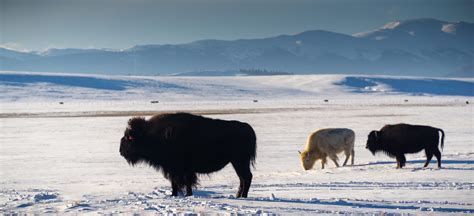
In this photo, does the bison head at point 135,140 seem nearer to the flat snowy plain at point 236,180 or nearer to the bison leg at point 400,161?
the flat snowy plain at point 236,180

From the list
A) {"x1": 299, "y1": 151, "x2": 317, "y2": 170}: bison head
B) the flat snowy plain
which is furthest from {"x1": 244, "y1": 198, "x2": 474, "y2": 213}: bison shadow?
{"x1": 299, "y1": 151, "x2": 317, "y2": 170}: bison head

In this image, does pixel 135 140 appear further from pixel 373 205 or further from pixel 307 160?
pixel 307 160

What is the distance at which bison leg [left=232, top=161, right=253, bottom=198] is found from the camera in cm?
1123

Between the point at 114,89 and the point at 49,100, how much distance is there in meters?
25.8

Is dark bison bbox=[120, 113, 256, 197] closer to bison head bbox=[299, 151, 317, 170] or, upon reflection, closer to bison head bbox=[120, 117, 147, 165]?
→ bison head bbox=[120, 117, 147, 165]

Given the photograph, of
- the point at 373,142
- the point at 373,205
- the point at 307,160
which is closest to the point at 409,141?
the point at 373,142

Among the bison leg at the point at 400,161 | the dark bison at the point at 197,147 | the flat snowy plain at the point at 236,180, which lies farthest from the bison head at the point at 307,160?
the dark bison at the point at 197,147

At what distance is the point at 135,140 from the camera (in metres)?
11.9

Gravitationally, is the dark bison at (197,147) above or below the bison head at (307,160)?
above

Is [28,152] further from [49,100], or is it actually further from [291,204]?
[49,100]

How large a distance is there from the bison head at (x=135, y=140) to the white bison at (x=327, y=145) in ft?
22.1

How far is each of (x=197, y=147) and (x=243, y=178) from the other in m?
0.96

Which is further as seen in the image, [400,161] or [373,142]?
[373,142]

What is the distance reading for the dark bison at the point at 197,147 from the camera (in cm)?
1148
